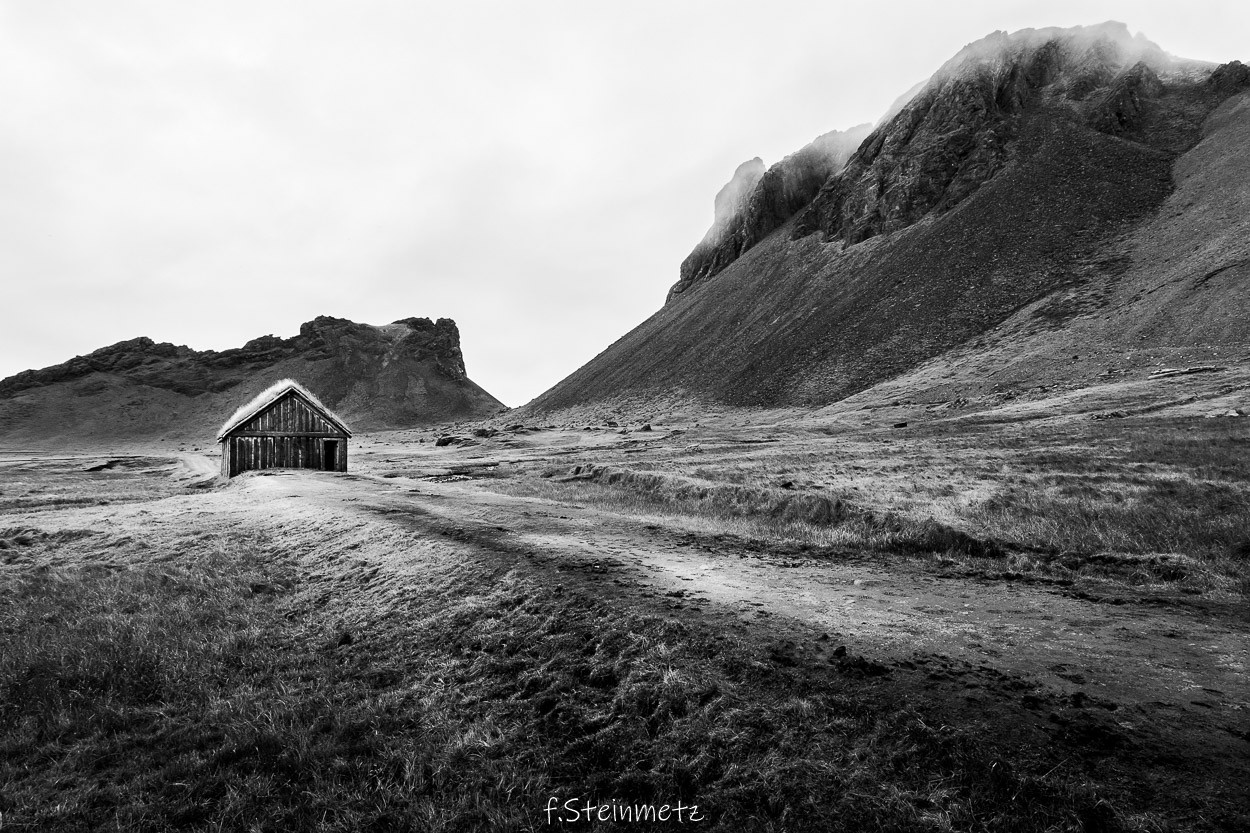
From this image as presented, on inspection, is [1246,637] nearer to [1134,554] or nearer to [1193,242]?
[1134,554]

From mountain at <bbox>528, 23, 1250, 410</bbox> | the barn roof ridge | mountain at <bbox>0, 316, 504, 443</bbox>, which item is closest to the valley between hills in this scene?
the barn roof ridge

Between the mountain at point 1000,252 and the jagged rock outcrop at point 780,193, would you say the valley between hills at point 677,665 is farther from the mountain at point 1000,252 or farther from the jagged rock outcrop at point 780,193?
the jagged rock outcrop at point 780,193

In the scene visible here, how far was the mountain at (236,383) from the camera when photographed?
468 ft

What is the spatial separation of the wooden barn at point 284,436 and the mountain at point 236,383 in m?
121

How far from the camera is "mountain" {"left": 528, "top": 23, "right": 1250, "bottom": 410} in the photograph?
182ft

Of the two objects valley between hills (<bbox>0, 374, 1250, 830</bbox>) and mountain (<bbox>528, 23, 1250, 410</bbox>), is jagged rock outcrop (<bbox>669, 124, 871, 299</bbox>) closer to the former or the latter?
mountain (<bbox>528, 23, 1250, 410</bbox>)

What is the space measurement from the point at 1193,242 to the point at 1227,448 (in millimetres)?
64635

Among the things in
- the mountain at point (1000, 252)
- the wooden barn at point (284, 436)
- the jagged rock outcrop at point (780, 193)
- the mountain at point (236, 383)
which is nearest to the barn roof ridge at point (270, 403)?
the wooden barn at point (284, 436)

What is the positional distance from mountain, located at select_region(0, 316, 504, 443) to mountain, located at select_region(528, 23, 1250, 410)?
66459 millimetres

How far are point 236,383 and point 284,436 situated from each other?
154 m

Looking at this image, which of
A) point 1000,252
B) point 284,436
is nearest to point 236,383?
point 284,436

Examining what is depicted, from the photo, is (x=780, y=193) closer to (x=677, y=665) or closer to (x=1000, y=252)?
(x=1000, y=252)

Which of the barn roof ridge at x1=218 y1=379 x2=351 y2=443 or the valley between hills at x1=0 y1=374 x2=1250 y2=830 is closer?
the valley between hills at x1=0 y1=374 x2=1250 y2=830

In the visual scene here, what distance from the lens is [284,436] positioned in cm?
4109
